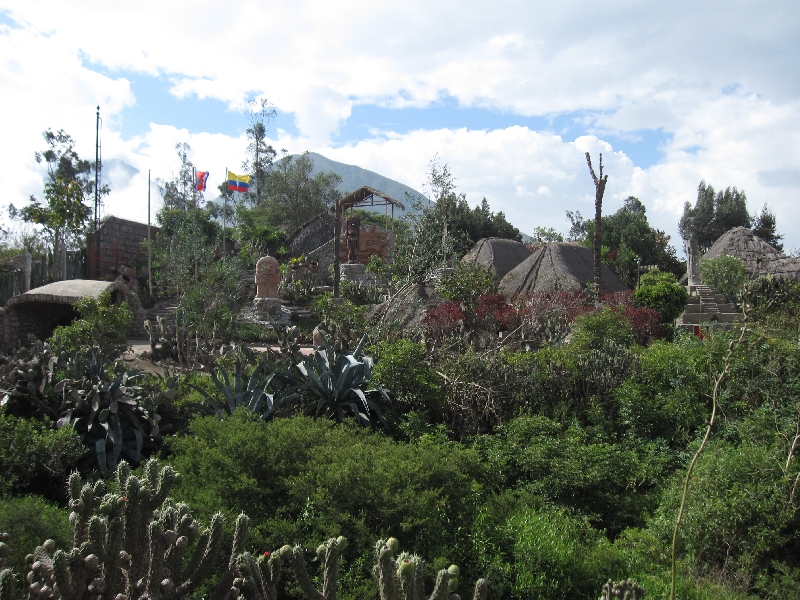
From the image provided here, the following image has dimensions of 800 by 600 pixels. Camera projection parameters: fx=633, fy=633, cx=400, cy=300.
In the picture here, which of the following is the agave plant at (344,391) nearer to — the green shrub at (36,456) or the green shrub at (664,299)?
the green shrub at (36,456)

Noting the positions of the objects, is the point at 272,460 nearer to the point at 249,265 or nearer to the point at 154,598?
the point at 154,598

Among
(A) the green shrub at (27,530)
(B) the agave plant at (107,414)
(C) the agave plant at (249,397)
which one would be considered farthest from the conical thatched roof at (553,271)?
(A) the green shrub at (27,530)

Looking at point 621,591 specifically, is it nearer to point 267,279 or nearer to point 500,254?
point 267,279

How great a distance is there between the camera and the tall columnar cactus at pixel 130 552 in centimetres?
220

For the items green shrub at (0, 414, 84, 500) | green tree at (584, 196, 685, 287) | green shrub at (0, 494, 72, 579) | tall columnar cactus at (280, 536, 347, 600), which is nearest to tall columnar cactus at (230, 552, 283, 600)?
tall columnar cactus at (280, 536, 347, 600)

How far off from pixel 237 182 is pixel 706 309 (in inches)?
915

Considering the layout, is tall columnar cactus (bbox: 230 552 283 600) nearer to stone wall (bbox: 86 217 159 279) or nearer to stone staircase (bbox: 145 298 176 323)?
stone staircase (bbox: 145 298 176 323)

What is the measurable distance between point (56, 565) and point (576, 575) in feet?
8.12

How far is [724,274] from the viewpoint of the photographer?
745 inches

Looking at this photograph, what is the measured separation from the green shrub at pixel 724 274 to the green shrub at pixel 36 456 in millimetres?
17861

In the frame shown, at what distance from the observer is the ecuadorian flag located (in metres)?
30.5

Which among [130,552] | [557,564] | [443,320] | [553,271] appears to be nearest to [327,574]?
[130,552]

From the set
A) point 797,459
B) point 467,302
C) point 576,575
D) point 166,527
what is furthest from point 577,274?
point 166,527

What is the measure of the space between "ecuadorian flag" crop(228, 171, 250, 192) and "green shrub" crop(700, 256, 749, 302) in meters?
20.7
